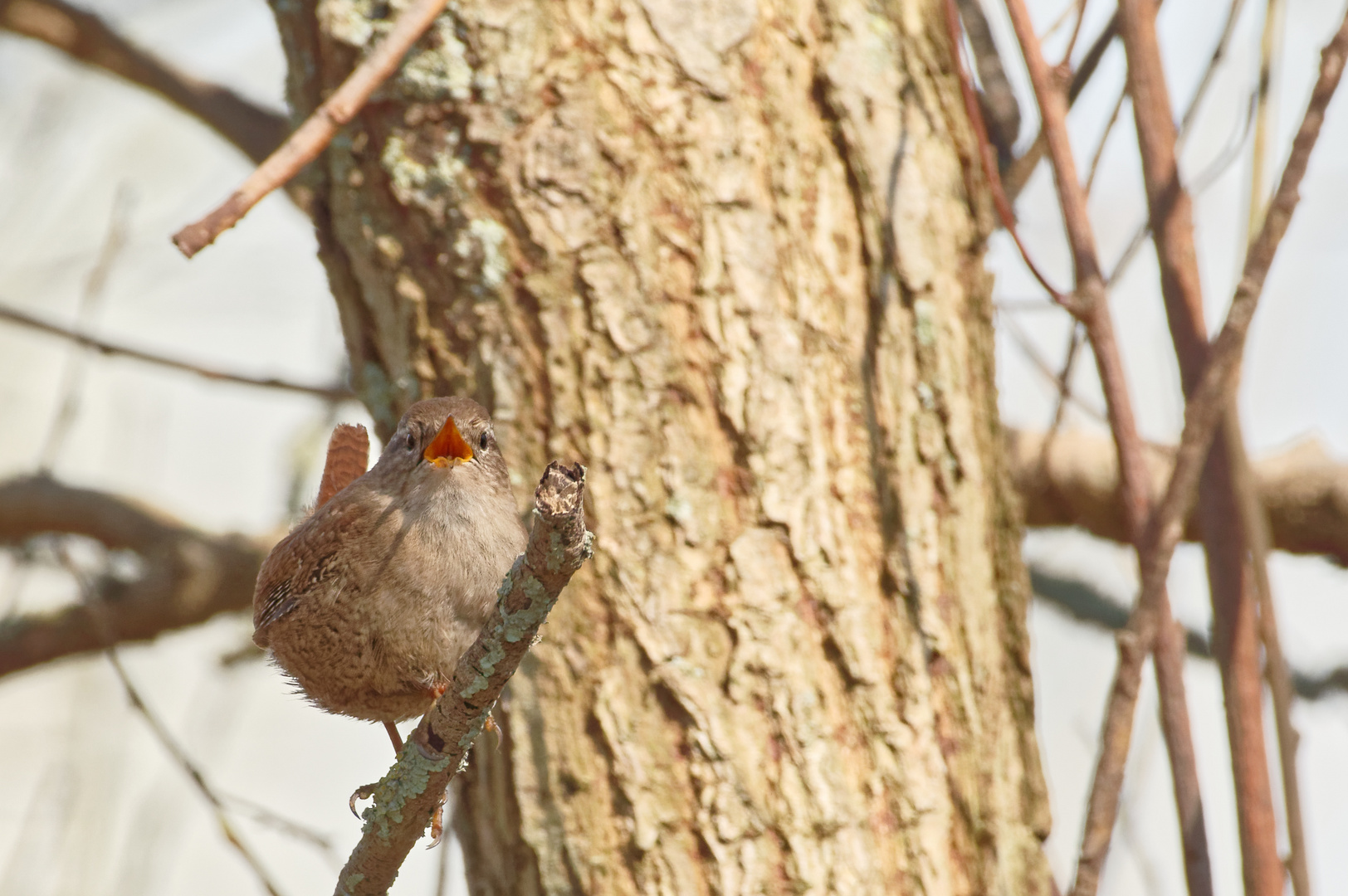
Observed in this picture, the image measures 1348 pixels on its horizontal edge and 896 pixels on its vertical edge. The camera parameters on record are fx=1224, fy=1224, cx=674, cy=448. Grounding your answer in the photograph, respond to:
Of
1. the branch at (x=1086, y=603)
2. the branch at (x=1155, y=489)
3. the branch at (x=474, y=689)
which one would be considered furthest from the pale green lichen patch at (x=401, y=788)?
the branch at (x=1086, y=603)

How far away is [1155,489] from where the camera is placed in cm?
327

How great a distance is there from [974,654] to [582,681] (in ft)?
2.57

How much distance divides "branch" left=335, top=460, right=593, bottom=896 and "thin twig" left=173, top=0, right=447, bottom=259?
49 cm

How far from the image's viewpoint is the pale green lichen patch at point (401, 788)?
1615 millimetres

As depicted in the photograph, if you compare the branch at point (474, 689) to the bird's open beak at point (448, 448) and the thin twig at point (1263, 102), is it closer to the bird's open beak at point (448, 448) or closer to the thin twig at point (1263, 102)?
the bird's open beak at point (448, 448)

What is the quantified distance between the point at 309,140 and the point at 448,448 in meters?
0.71

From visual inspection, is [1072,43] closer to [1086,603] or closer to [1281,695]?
[1281,695]

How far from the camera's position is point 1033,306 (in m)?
3.22

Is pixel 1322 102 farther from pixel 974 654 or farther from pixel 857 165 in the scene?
pixel 974 654

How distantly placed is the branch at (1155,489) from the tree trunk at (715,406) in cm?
88

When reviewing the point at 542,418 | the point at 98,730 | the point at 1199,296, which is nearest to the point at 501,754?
the point at 542,418

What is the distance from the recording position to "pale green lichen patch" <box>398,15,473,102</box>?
2.46m

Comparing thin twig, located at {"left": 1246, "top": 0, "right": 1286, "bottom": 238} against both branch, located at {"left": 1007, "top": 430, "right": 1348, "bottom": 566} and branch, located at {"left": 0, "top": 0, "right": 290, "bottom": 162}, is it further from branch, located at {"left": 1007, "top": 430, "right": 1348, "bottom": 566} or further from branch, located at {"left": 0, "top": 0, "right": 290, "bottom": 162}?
branch, located at {"left": 0, "top": 0, "right": 290, "bottom": 162}

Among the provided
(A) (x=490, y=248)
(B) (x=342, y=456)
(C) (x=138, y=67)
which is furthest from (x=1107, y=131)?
(C) (x=138, y=67)
